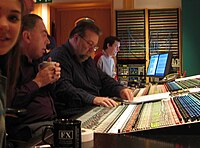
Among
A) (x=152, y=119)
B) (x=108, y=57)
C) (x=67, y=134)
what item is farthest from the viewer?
(x=108, y=57)

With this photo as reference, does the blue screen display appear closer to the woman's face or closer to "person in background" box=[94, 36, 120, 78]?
"person in background" box=[94, 36, 120, 78]

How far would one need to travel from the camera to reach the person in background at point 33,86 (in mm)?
1880

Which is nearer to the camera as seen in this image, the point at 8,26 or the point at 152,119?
the point at 8,26

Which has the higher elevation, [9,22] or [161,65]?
[9,22]

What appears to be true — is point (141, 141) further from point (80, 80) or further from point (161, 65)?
point (161, 65)

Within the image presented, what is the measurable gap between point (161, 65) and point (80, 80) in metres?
2.18

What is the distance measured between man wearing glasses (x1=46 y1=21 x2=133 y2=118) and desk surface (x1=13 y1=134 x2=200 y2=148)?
30.3 inches

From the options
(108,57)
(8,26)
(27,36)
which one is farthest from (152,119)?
(108,57)

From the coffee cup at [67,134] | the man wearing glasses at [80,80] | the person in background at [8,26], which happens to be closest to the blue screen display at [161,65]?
the man wearing glasses at [80,80]

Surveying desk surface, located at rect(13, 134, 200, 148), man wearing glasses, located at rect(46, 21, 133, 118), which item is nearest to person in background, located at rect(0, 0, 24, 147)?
desk surface, located at rect(13, 134, 200, 148)

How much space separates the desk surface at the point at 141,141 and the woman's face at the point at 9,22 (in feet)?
1.30

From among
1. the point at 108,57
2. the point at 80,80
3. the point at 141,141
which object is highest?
the point at 108,57

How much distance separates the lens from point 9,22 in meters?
1.27

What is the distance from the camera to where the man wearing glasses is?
7.62 ft
